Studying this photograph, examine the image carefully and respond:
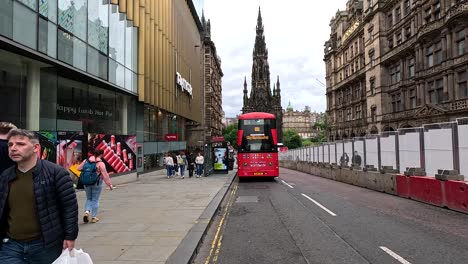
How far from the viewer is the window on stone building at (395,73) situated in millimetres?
49031

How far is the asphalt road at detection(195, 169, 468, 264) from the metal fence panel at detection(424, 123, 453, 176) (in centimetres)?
153

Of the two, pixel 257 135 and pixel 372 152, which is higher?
pixel 257 135

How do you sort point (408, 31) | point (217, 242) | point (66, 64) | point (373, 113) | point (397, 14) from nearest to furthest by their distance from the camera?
point (217, 242) < point (66, 64) < point (408, 31) < point (397, 14) < point (373, 113)

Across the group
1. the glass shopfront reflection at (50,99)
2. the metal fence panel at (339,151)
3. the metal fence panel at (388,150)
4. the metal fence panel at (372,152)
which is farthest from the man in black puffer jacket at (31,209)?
the metal fence panel at (339,151)

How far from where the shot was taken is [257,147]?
79.9 feet

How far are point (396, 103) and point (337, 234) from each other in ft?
149

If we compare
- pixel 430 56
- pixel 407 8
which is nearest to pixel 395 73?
pixel 407 8

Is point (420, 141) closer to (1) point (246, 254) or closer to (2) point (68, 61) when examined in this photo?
(1) point (246, 254)

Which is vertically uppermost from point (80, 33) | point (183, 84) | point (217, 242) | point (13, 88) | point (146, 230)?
point (183, 84)

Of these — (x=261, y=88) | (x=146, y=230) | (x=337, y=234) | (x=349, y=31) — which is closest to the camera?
(x=337, y=234)

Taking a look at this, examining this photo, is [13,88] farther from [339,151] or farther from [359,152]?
[339,151]

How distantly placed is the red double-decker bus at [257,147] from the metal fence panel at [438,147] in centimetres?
1140

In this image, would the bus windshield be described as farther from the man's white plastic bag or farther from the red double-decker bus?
the man's white plastic bag

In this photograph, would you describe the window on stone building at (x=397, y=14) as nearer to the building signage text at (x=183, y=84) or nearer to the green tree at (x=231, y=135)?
the building signage text at (x=183, y=84)
